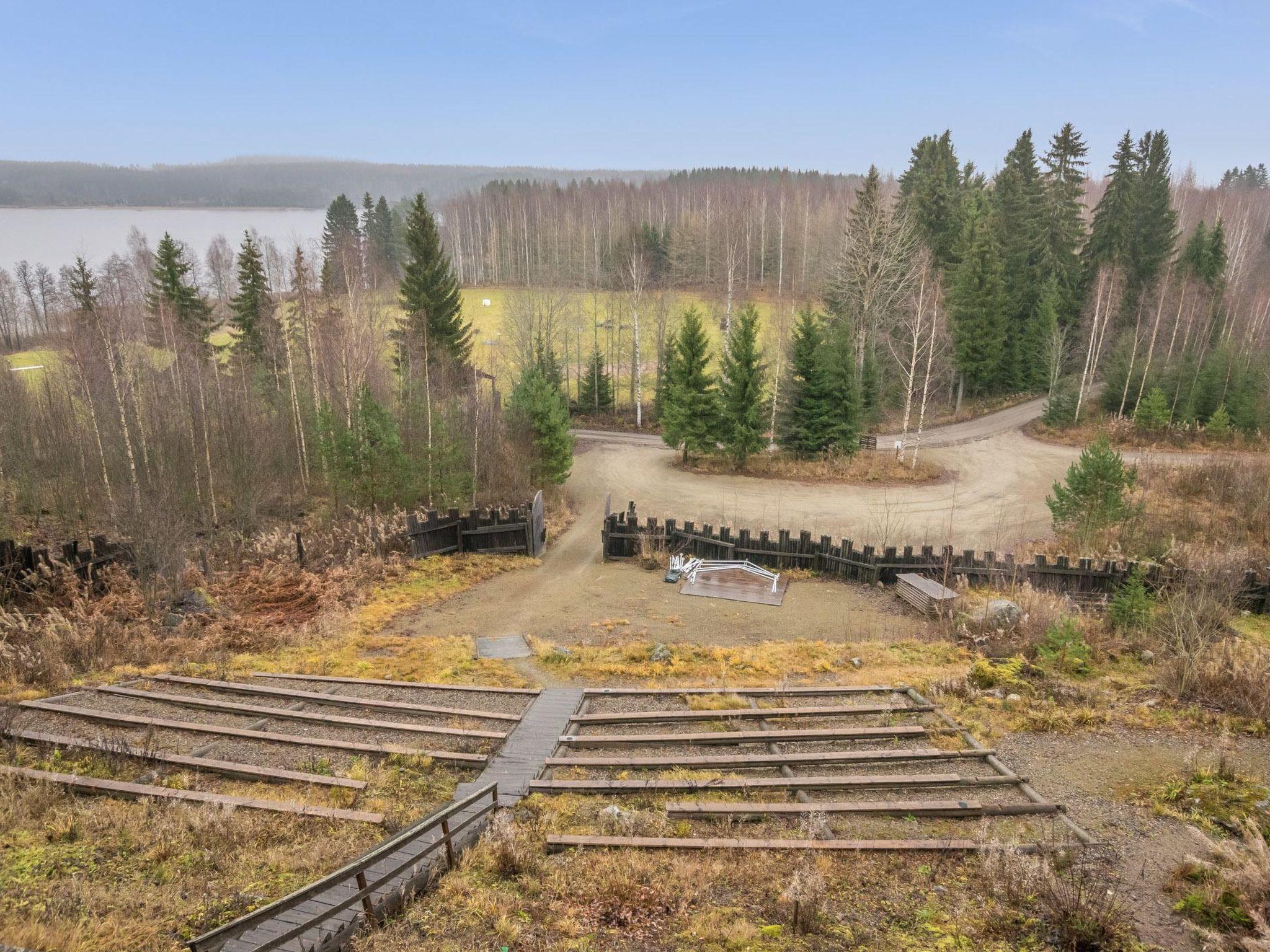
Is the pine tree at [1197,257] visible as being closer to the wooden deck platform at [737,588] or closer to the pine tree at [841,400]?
the pine tree at [841,400]

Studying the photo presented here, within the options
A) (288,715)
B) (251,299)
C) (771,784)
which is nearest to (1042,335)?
(771,784)

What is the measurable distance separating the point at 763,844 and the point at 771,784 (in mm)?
1336

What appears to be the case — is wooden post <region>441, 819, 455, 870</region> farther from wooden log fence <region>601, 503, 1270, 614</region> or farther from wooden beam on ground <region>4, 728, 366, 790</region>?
wooden log fence <region>601, 503, 1270, 614</region>

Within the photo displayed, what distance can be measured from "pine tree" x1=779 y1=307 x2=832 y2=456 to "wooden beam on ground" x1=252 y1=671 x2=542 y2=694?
73.8 feet

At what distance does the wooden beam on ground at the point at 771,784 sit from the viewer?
29.0 feet

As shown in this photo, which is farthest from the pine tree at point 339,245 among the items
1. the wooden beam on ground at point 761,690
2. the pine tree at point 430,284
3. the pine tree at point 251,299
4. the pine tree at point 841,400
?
the wooden beam on ground at point 761,690

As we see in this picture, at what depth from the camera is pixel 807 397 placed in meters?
31.9

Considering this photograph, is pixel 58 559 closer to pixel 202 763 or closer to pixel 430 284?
pixel 202 763

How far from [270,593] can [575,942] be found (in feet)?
44.4

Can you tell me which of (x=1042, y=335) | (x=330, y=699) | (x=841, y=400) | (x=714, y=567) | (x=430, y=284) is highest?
(x=430, y=284)

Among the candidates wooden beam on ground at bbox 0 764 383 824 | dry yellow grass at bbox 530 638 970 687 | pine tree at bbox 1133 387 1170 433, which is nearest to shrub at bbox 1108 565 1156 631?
dry yellow grass at bbox 530 638 970 687

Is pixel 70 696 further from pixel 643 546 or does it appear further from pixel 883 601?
pixel 883 601

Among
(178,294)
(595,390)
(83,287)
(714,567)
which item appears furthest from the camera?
(595,390)

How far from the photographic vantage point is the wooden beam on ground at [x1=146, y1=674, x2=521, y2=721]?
11016mm
